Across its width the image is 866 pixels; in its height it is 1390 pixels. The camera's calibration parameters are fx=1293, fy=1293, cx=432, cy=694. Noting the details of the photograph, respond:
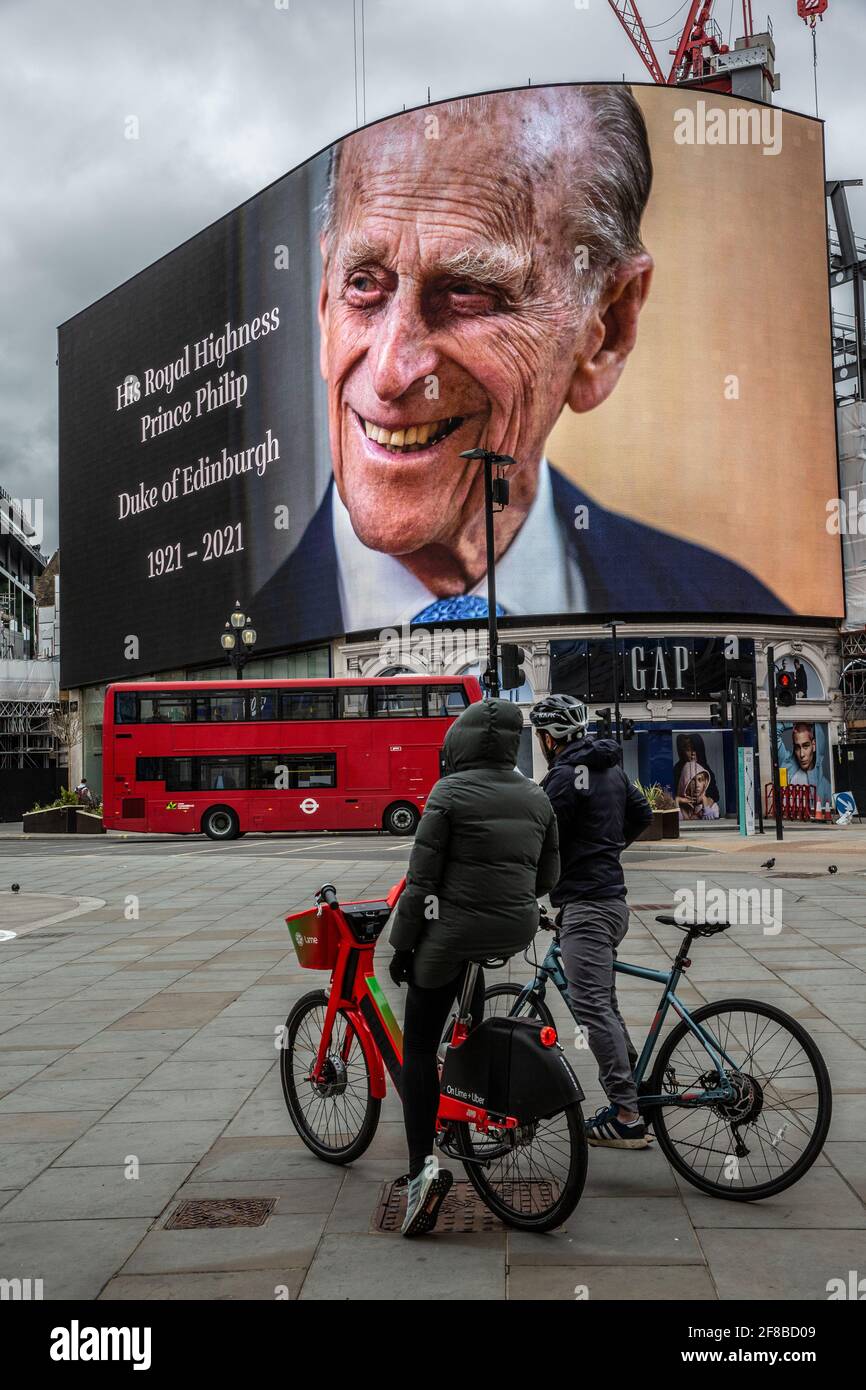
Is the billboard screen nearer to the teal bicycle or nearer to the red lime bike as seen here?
the red lime bike

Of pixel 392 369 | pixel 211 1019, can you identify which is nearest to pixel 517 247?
pixel 392 369

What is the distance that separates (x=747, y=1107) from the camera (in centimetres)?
482

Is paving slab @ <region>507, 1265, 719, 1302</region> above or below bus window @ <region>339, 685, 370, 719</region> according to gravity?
below

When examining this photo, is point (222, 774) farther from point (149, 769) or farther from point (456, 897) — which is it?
point (456, 897)

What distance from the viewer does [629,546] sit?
153 feet

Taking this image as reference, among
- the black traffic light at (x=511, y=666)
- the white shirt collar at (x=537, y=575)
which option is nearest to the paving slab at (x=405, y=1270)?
the black traffic light at (x=511, y=666)

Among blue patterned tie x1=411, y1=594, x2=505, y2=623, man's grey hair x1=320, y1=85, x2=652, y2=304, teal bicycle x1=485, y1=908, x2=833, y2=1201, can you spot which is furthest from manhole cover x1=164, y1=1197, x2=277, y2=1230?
man's grey hair x1=320, y1=85, x2=652, y2=304

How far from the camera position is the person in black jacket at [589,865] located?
5.31 metres

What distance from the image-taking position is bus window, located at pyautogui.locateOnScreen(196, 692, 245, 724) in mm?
32438

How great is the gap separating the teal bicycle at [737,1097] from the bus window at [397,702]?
2691cm

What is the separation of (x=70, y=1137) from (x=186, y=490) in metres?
57.7

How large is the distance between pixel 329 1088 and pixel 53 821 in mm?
38117

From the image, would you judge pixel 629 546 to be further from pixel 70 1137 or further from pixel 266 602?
pixel 70 1137

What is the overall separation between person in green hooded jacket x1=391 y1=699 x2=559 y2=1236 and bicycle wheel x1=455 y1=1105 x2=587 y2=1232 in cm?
22
